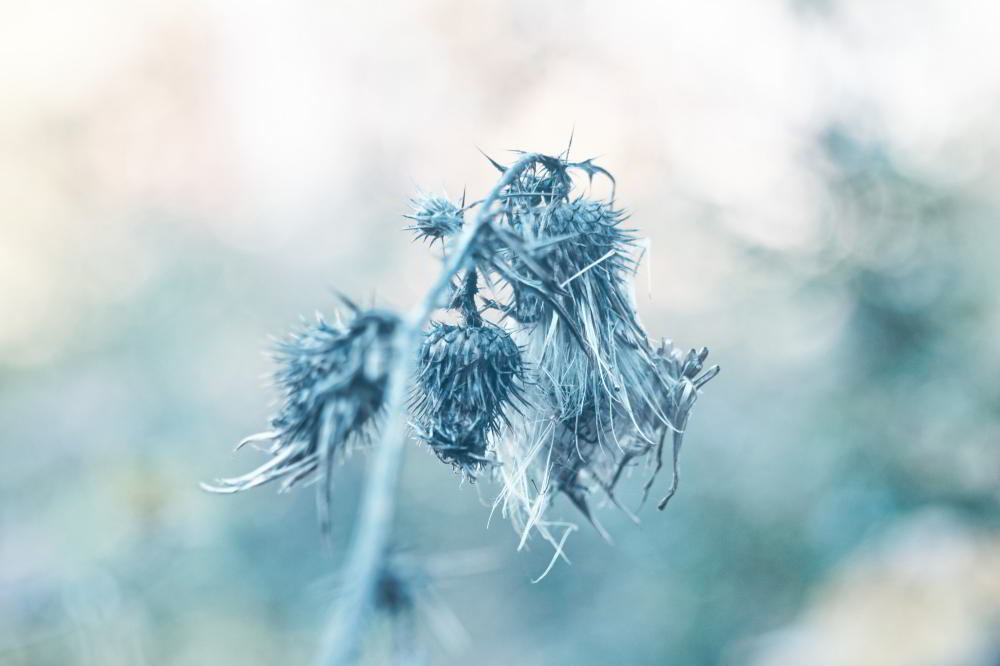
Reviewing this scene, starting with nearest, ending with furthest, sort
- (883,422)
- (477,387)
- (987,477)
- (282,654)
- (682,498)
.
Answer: (477,387) < (987,477) < (883,422) < (682,498) < (282,654)

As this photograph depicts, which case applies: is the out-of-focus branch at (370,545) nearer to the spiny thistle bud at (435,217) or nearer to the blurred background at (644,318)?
the blurred background at (644,318)

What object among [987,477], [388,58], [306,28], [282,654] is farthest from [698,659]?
[306,28]

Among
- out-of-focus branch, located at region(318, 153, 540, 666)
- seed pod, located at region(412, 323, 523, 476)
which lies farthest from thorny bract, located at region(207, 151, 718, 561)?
out-of-focus branch, located at region(318, 153, 540, 666)

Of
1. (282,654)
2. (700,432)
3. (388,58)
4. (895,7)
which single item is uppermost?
(388,58)

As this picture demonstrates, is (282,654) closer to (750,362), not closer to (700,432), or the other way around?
(700,432)

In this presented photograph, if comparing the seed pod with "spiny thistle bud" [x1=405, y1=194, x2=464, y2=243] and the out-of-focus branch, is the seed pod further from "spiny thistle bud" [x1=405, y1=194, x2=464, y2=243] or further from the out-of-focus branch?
the out-of-focus branch

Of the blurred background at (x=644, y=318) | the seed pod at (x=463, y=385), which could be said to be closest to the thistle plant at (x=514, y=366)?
the seed pod at (x=463, y=385)

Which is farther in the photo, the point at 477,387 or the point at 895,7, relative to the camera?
the point at 895,7

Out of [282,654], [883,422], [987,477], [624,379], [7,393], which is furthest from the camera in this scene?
[7,393]

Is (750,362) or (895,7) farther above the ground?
(895,7)
